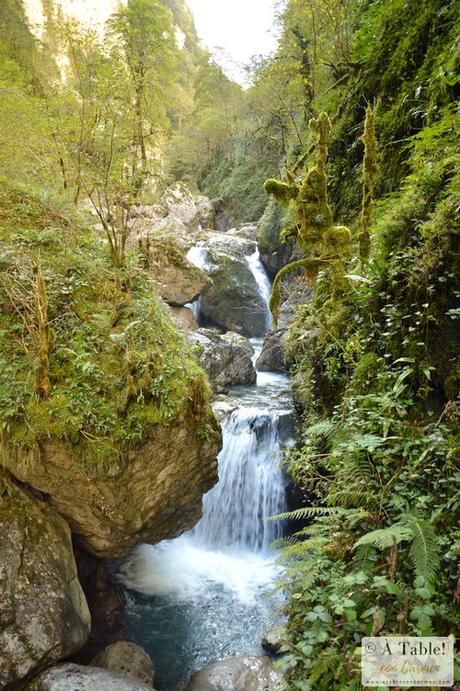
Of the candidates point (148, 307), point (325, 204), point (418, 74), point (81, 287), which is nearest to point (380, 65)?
point (418, 74)

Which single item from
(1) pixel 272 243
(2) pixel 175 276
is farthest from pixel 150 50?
(1) pixel 272 243

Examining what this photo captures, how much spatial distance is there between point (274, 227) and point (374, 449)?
14.6 meters

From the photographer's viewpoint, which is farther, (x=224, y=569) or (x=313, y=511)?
(x=224, y=569)

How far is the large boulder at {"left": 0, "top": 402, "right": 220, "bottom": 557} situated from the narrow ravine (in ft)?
4.46

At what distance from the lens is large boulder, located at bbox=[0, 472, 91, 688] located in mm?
3906

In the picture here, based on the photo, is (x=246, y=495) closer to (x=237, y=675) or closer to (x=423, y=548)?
(x=237, y=675)

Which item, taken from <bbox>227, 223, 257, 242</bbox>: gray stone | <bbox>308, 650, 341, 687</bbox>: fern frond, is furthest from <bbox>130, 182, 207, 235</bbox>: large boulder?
<bbox>308, 650, 341, 687</bbox>: fern frond

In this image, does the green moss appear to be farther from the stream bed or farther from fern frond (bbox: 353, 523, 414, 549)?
the stream bed

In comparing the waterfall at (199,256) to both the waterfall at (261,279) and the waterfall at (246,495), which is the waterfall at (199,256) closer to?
the waterfall at (261,279)

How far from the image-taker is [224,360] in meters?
11.3

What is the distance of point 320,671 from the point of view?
6.75 feet

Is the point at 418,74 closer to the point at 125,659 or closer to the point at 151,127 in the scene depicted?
the point at 151,127

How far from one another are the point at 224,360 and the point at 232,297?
5.27 metres

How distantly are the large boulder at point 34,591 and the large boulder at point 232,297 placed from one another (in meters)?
11.8
